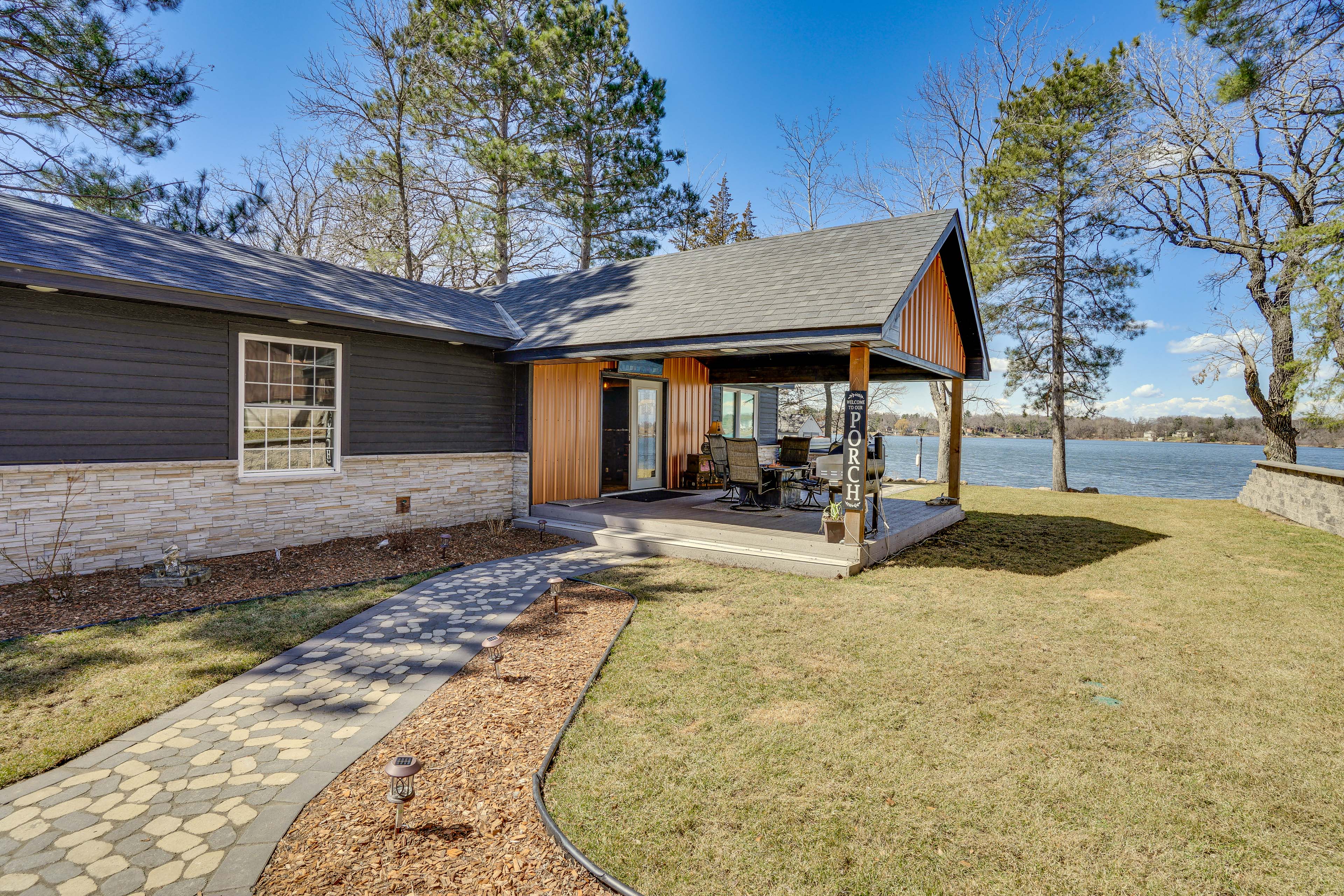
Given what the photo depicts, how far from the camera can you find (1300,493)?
1039 cm

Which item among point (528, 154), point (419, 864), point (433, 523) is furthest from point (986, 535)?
point (528, 154)

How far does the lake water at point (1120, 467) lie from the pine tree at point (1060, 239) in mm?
3790

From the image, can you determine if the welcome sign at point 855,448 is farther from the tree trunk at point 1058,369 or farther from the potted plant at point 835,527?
the tree trunk at point 1058,369

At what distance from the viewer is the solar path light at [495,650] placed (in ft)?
12.3

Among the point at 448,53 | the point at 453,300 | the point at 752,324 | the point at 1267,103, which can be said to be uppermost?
Result: the point at 448,53

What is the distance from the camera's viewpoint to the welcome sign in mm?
6348

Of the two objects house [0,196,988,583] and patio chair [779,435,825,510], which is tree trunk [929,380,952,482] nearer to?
house [0,196,988,583]

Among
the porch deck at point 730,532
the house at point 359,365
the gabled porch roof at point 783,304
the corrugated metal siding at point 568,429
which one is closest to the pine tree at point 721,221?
the gabled porch roof at point 783,304

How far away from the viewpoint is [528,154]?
15.0m

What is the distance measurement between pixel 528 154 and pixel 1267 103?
15.8 metres

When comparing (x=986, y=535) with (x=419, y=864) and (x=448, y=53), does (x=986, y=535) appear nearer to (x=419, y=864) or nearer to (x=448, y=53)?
(x=419, y=864)

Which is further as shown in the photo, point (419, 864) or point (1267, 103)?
point (1267, 103)

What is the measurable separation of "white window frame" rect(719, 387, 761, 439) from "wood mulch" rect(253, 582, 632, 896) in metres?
9.69

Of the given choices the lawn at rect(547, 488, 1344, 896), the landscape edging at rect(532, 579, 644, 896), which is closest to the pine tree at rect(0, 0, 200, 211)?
the lawn at rect(547, 488, 1344, 896)
